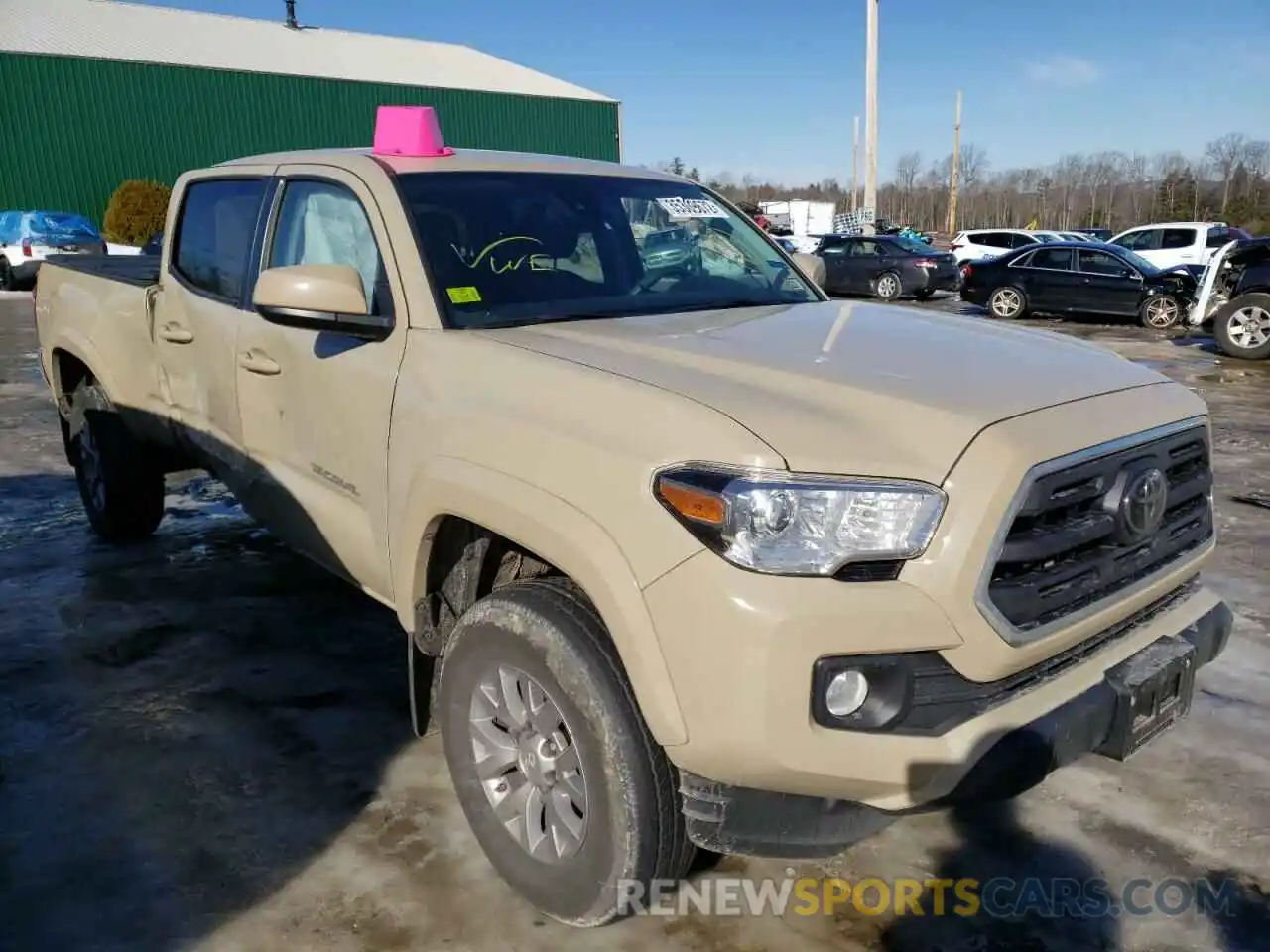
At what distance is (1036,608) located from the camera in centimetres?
212

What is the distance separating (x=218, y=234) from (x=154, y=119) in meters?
31.9

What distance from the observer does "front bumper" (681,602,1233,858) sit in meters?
2.05

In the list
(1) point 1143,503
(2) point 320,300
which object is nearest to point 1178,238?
(1) point 1143,503

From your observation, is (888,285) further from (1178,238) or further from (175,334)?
(175,334)

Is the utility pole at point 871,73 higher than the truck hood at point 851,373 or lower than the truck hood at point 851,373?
higher

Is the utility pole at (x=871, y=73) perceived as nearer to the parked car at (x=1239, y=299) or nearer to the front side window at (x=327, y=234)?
the parked car at (x=1239, y=299)

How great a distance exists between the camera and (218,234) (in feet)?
13.6

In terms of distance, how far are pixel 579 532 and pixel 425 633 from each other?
95 centimetres

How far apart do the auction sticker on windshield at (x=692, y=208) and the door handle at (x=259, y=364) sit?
1.50 metres

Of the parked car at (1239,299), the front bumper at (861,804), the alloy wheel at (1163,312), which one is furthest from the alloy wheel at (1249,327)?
the front bumper at (861,804)

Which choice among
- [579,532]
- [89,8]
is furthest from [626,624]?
[89,8]

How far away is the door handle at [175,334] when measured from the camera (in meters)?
4.14

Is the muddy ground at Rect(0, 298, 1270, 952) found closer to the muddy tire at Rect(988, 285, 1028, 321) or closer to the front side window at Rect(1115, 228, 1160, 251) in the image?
the muddy tire at Rect(988, 285, 1028, 321)

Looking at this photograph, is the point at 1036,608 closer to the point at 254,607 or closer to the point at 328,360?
the point at 328,360
